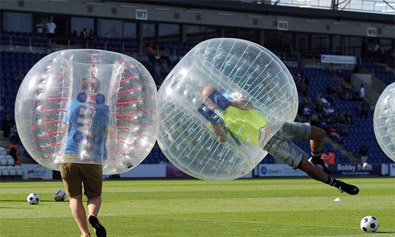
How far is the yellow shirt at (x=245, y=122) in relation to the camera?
38.2ft

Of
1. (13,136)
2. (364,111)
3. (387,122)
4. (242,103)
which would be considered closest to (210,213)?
(387,122)

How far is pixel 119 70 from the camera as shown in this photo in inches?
443

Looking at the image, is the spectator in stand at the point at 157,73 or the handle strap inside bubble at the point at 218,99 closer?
the handle strap inside bubble at the point at 218,99

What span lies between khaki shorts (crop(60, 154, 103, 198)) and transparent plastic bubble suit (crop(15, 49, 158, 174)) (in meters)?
0.13

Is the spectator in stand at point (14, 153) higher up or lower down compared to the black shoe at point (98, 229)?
lower down

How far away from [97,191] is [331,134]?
39.3 meters

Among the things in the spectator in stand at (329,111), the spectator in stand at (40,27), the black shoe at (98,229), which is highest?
the black shoe at (98,229)

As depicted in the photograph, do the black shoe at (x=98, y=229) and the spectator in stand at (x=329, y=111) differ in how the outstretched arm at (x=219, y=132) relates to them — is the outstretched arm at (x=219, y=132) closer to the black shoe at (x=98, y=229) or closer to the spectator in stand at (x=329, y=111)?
the black shoe at (x=98, y=229)

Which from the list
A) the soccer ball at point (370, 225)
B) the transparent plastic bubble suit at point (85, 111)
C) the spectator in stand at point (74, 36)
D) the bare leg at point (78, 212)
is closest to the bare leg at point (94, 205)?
the bare leg at point (78, 212)

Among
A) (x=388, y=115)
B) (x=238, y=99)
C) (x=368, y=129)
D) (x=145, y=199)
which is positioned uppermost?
(x=238, y=99)

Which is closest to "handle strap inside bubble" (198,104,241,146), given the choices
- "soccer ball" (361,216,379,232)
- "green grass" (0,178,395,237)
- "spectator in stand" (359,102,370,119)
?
"green grass" (0,178,395,237)

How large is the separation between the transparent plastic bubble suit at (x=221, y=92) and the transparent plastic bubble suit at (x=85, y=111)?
54cm

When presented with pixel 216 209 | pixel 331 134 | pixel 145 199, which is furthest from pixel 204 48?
pixel 331 134

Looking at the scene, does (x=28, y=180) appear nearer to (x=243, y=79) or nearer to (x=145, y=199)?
(x=145, y=199)
